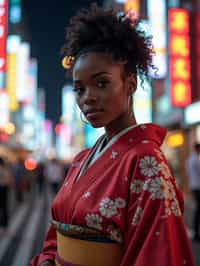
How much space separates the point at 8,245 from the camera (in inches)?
243

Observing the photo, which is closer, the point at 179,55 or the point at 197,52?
the point at 197,52

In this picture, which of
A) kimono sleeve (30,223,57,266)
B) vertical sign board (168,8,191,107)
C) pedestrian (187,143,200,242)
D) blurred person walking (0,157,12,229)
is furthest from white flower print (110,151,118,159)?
vertical sign board (168,8,191,107)

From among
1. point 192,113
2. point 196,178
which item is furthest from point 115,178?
point 192,113

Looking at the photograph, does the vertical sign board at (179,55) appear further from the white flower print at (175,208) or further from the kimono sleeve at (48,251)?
the white flower print at (175,208)

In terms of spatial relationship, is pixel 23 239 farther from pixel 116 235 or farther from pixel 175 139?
pixel 175 139

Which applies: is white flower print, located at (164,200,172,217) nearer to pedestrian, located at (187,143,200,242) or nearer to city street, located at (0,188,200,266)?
city street, located at (0,188,200,266)

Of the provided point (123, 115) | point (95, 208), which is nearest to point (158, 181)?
point (95, 208)

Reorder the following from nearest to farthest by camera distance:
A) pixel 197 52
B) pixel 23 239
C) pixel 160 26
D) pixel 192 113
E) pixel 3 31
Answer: pixel 23 239 < pixel 3 31 < pixel 197 52 < pixel 192 113 < pixel 160 26

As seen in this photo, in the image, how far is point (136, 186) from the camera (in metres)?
1.17

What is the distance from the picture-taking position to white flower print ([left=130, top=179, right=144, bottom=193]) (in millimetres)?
1159

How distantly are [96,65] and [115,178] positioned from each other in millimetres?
372

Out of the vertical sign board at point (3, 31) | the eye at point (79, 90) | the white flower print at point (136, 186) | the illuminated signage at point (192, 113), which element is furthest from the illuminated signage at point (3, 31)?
the white flower print at point (136, 186)

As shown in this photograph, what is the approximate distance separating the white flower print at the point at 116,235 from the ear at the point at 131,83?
47 cm

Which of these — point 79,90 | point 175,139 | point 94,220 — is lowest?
point 175,139
